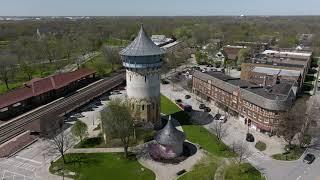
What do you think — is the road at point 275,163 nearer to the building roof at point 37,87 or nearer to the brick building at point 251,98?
the brick building at point 251,98

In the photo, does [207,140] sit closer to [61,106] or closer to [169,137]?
[169,137]

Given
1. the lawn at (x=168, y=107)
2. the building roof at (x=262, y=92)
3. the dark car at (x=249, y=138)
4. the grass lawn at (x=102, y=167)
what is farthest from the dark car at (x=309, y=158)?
the lawn at (x=168, y=107)

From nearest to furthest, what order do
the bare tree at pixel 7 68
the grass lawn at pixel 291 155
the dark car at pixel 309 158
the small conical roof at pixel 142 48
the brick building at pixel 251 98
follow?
the dark car at pixel 309 158
the grass lawn at pixel 291 155
the small conical roof at pixel 142 48
the brick building at pixel 251 98
the bare tree at pixel 7 68

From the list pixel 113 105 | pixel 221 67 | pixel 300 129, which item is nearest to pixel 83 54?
pixel 221 67

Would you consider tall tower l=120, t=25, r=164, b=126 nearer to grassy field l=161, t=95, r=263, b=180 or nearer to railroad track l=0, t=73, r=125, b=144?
grassy field l=161, t=95, r=263, b=180

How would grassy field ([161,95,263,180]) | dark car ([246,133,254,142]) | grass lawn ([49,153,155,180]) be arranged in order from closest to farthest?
grassy field ([161,95,263,180]) → grass lawn ([49,153,155,180]) → dark car ([246,133,254,142])

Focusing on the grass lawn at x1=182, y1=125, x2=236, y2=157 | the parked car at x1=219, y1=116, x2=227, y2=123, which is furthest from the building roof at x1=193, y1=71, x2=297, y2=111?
the grass lawn at x1=182, y1=125, x2=236, y2=157

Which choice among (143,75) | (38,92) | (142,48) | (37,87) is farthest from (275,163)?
(37,87)
